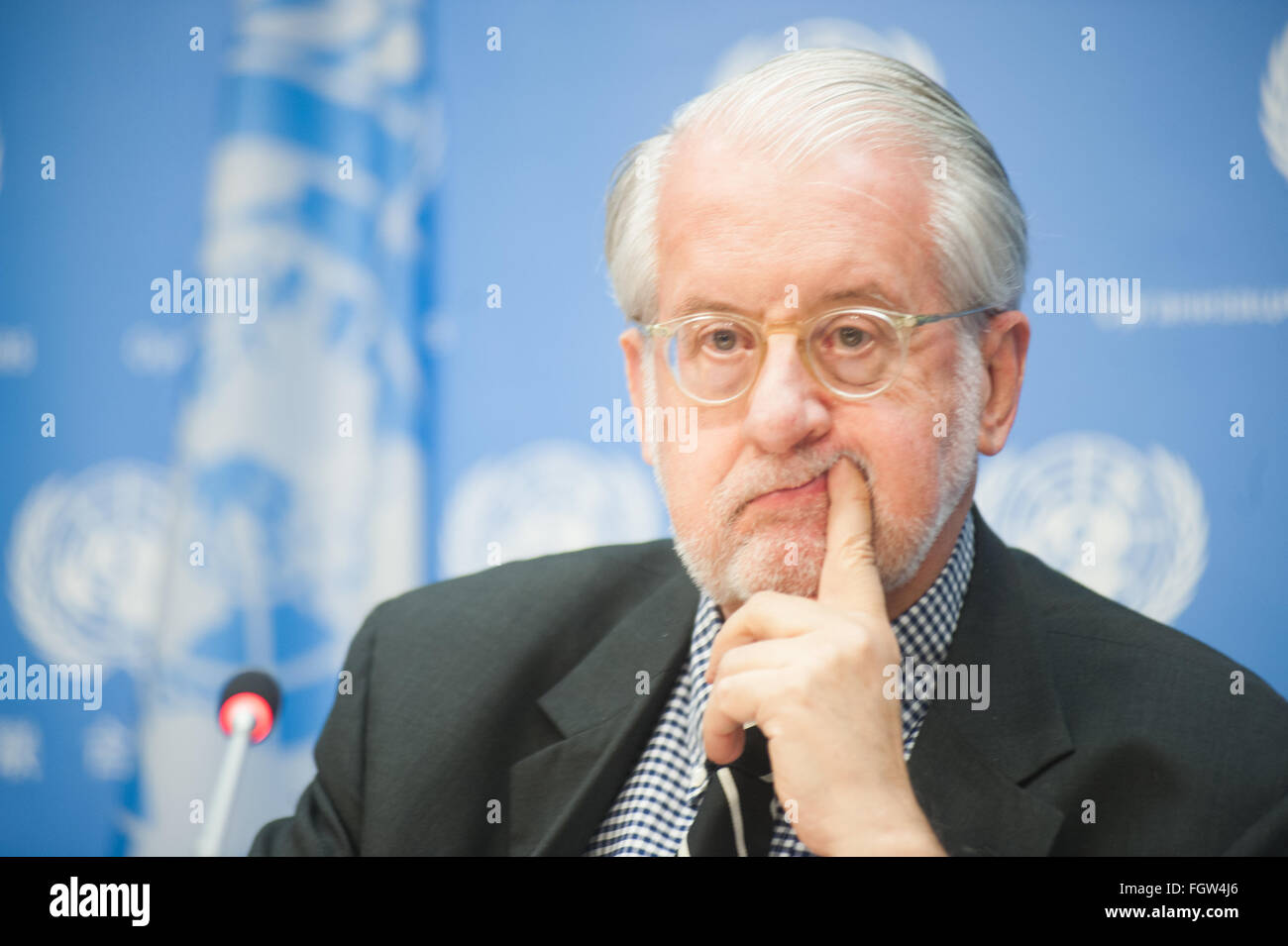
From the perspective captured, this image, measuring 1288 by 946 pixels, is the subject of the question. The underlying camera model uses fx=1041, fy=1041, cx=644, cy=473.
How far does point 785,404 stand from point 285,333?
4.67 feet

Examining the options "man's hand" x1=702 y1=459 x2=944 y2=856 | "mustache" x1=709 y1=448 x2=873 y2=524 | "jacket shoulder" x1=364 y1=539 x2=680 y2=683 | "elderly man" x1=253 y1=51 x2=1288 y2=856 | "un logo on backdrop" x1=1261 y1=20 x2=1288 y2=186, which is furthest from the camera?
"un logo on backdrop" x1=1261 y1=20 x2=1288 y2=186

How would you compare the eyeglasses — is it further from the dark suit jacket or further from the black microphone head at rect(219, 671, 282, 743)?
the black microphone head at rect(219, 671, 282, 743)

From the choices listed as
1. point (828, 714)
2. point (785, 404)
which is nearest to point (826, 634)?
point (828, 714)

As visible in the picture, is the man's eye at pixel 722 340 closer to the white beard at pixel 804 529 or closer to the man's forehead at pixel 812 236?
the man's forehead at pixel 812 236

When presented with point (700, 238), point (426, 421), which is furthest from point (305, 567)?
point (700, 238)

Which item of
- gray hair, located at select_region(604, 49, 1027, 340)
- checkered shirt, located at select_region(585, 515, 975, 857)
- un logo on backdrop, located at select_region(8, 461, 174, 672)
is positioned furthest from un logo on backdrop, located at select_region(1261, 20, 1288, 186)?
un logo on backdrop, located at select_region(8, 461, 174, 672)

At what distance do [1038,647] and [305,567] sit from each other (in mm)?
1638

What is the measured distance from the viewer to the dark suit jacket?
1520 mm

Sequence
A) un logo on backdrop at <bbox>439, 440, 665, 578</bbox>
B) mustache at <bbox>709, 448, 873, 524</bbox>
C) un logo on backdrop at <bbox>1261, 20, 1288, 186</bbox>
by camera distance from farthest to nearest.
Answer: un logo on backdrop at <bbox>439, 440, 665, 578</bbox>
un logo on backdrop at <bbox>1261, 20, 1288, 186</bbox>
mustache at <bbox>709, 448, 873, 524</bbox>

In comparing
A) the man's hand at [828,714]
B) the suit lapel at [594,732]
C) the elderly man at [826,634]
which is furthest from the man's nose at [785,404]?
the suit lapel at [594,732]

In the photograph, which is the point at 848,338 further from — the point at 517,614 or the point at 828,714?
the point at 517,614

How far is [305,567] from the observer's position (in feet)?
8.08
